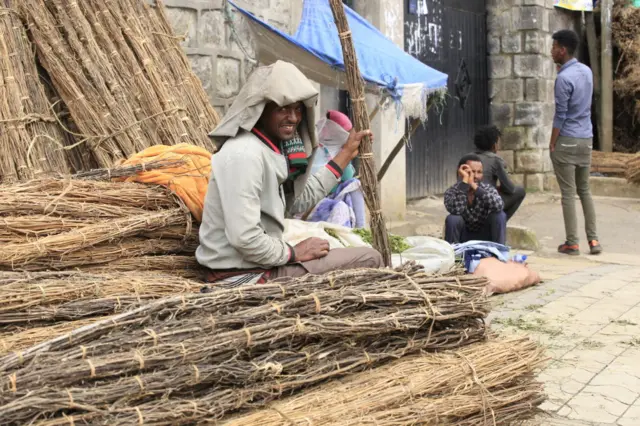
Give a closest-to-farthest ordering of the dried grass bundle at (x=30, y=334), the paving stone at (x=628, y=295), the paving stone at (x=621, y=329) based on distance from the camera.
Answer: the dried grass bundle at (x=30, y=334) → the paving stone at (x=621, y=329) → the paving stone at (x=628, y=295)

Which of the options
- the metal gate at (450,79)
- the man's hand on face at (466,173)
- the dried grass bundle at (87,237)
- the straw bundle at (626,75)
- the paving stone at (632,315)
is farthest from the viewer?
the straw bundle at (626,75)

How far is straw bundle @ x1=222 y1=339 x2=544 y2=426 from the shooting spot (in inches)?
122

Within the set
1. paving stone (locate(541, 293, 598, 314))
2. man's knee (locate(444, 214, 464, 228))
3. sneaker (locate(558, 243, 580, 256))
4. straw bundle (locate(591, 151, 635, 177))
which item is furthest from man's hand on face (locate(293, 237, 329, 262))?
straw bundle (locate(591, 151, 635, 177))

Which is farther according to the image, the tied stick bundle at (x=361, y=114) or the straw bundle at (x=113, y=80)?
the straw bundle at (x=113, y=80)

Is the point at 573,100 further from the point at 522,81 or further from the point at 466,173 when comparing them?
the point at 522,81

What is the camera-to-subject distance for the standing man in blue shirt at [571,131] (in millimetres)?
8406

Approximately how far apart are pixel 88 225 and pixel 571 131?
5.72m

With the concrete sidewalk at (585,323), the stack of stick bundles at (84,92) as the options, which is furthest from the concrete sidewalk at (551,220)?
the stack of stick bundles at (84,92)

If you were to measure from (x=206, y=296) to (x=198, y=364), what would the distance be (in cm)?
30

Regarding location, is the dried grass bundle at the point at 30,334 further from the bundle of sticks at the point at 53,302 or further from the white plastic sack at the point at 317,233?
the white plastic sack at the point at 317,233

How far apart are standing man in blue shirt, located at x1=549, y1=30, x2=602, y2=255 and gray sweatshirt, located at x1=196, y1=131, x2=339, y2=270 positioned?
5.15 meters

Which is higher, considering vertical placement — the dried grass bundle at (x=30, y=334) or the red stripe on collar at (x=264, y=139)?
the red stripe on collar at (x=264, y=139)

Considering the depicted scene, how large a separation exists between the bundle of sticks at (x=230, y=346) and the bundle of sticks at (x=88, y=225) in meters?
0.98

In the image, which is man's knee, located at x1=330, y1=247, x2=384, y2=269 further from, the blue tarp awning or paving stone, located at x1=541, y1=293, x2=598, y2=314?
the blue tarp awning
